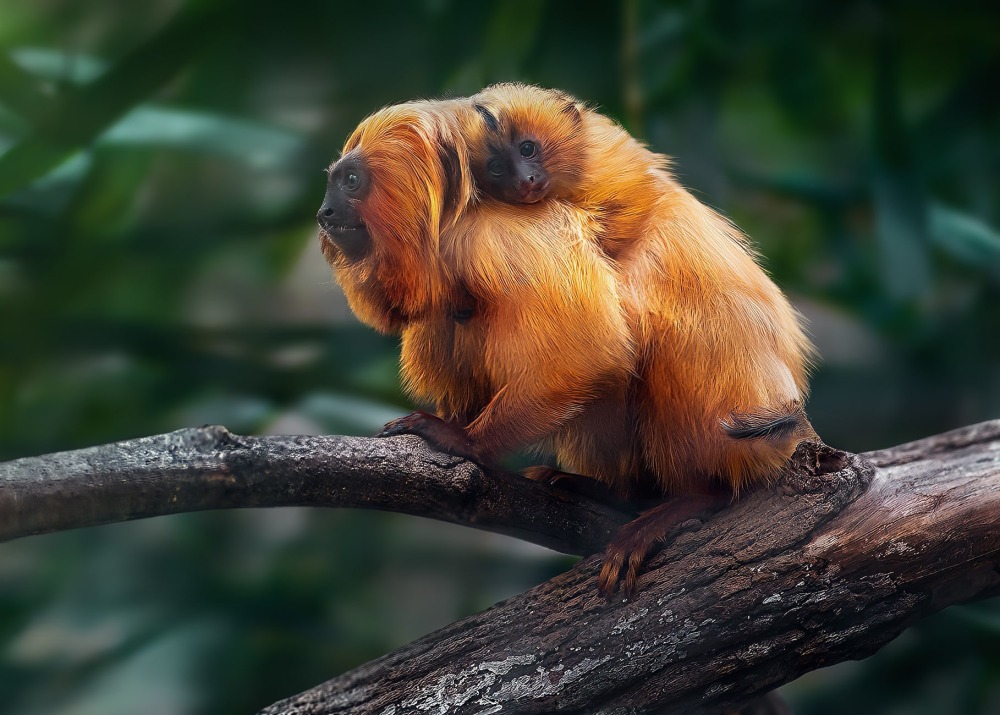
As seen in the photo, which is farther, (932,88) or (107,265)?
(932,88)

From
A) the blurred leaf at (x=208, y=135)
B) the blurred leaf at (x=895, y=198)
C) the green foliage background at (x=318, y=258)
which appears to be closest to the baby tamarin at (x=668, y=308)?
the green foliage background at (x=318, y=258)

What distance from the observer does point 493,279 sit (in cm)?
158

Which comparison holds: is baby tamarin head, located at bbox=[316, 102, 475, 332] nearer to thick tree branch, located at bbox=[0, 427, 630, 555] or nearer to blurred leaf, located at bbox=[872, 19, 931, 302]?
thick tree branch, located at bbox=[0, 427, 630, 555]

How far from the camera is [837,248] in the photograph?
9.86 feet

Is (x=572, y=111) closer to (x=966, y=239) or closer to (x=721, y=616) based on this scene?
(x=721, y=616)

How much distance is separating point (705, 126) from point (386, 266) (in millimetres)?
1721

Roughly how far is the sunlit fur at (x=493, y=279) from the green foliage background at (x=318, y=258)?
1.00 m

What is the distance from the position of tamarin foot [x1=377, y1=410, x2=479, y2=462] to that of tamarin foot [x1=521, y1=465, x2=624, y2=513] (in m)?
0.27

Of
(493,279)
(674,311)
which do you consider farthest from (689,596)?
(493,279)

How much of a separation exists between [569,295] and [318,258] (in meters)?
1.28

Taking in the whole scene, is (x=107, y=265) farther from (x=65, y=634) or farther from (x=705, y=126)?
(x=705, y=126)

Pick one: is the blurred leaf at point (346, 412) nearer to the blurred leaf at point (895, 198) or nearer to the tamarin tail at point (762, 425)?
the tamarin tail at point (762, 425)

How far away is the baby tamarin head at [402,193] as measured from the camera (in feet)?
5.24

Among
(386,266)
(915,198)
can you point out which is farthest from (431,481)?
(915,198)
